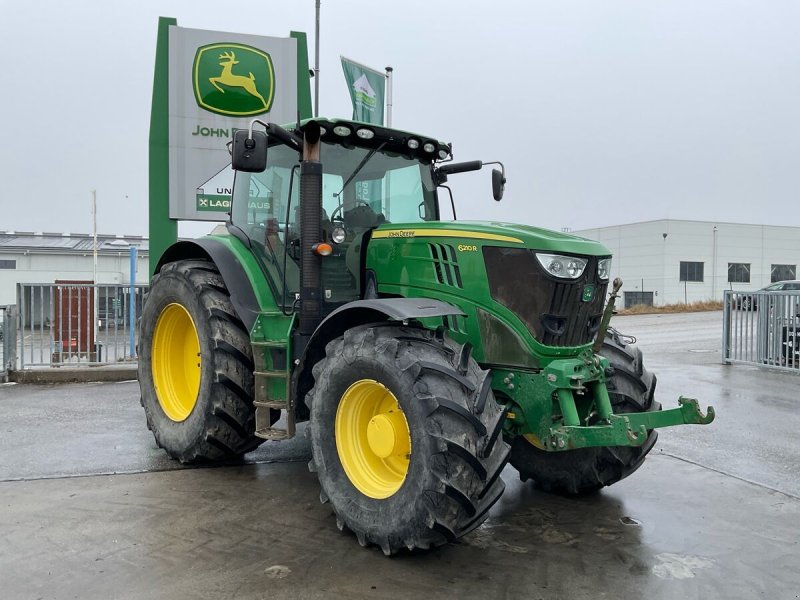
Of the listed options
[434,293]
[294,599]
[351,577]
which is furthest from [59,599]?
[434,293]

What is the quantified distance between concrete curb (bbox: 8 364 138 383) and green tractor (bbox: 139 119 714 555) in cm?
471

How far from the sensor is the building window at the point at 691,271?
47000mm

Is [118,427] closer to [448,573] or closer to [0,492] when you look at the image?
[0,492]

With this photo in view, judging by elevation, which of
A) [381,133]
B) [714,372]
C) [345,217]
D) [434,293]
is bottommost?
[714,372]

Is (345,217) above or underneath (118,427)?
above

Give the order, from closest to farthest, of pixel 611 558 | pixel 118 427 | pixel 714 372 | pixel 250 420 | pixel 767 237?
pixel 611 558, pixel 250 420, pixel 118 427, pixel 714 372, pixel 767 237

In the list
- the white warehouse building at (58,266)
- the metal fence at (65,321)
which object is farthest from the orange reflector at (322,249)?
the white warehouse building at (58,266)

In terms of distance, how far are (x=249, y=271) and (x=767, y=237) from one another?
176 ft

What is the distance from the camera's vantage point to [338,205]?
15.7 ft

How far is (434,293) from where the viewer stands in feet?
13.6

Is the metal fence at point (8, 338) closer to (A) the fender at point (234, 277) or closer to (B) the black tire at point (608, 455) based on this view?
(A) the fender at point (234, 277)

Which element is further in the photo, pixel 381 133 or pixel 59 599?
pixel 381 133

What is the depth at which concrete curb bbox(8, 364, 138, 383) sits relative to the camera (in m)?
9.54

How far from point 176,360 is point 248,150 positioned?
2.50 m
